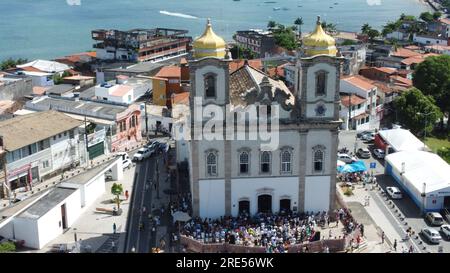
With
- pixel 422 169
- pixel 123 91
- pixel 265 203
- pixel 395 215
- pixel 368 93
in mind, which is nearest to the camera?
pixel 265 203

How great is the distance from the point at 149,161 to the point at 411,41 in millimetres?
69791

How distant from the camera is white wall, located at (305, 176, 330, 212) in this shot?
29875 mm

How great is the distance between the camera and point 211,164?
29281 millimetres

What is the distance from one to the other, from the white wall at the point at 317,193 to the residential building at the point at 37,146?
53.9 feet

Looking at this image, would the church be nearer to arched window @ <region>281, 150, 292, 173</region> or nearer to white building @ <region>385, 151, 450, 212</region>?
arched window @ <region>281, 150, 292, 173</region>

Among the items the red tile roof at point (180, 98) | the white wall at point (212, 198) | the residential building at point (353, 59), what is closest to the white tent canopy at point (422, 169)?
the white wall at point (212, 198)

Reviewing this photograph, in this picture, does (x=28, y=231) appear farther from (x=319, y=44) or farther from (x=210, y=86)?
(x=319, y=44)

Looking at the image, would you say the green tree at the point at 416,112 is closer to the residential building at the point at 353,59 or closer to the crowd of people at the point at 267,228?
the residential building at the point at 353,59

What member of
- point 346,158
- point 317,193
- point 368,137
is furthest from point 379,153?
Result: point 317,193

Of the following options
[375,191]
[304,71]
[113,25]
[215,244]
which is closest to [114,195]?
[215,244]

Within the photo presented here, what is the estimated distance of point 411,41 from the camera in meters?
96.7

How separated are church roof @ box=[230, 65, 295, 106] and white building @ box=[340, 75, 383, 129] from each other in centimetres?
1929

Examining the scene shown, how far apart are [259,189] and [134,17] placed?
440 ft
